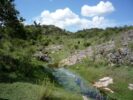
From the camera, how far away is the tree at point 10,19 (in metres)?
31.4

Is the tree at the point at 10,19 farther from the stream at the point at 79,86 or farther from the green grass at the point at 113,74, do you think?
the green grass at the point at 113,74

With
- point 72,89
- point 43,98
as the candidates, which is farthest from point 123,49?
point 43,98

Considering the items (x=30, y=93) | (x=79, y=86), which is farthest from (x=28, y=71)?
(x=30, y=93)

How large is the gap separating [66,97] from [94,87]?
859cm

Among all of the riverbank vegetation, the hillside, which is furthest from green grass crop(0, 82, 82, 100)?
the hillside

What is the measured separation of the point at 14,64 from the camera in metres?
34.6

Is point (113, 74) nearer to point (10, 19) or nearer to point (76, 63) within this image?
point (76, 63)

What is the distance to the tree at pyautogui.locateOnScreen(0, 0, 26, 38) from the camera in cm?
3145

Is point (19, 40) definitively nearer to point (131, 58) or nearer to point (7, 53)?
point (7, 53)

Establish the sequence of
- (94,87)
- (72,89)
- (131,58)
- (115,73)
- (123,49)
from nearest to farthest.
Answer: (72,89) < (94,87) < (115,73) < (131,58) < (123,49)

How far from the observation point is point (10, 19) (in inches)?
1268

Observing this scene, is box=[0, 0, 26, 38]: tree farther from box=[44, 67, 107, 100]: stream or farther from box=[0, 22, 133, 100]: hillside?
box=[44, 67, 107, 100]: stream

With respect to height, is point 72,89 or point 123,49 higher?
point 123,49

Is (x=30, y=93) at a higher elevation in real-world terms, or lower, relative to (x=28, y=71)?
lower
